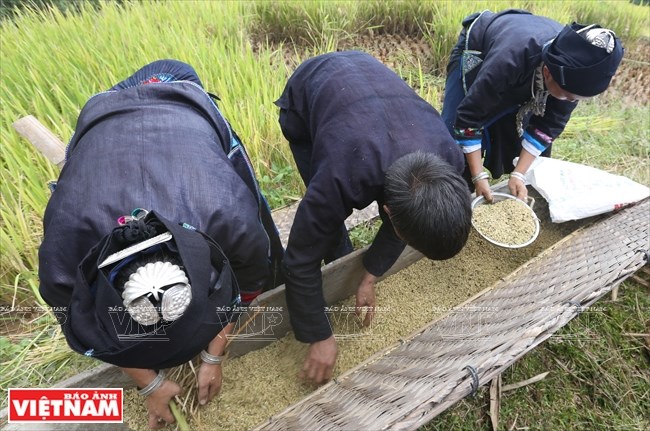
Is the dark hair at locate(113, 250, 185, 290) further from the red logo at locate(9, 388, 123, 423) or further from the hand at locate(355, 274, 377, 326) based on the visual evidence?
the hand at locate(355, 274, 377, 326)

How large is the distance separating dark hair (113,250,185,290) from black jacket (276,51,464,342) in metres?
0.42

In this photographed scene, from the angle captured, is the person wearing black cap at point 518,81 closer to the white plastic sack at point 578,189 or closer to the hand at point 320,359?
the white plastic sack at point 578,189

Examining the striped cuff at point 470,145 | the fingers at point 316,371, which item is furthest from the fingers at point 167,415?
the striped cuff at point 470,145

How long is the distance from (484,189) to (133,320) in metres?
1.64

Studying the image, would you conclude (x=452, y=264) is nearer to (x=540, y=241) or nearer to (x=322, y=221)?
(x=540, y=241)

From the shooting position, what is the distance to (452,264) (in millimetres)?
2033

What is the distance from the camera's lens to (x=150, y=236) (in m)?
0.77

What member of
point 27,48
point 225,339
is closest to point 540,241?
point 225,339

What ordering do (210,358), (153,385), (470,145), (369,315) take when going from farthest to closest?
(470,145) < (369,315) < (210,358) < (153,385)

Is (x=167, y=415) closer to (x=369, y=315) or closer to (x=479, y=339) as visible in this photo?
(x=369, y=315)

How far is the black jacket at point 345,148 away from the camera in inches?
42.1

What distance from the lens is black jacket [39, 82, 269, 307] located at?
89 cm

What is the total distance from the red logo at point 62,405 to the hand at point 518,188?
6.33ft

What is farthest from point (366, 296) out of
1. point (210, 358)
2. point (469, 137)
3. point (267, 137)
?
point (267, 137)
